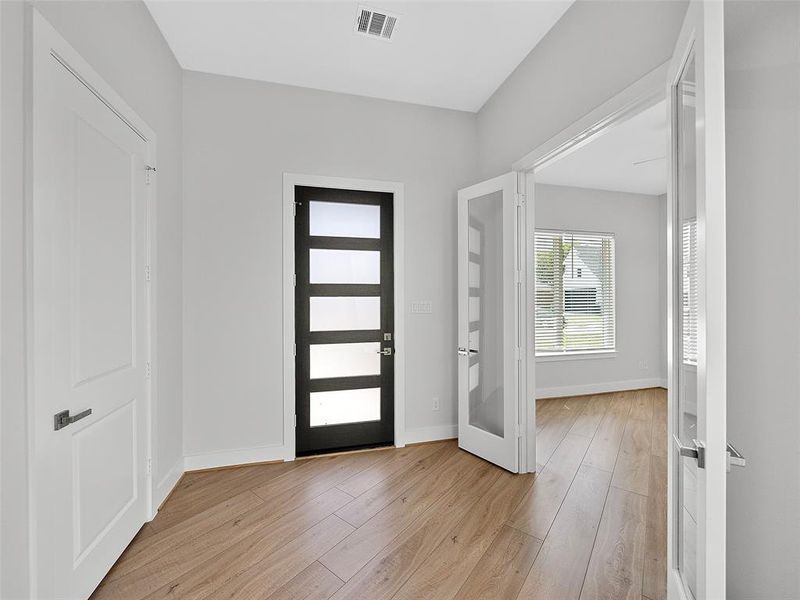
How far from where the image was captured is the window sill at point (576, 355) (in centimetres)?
553

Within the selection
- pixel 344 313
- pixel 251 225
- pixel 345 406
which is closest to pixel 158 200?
pixel 251 225

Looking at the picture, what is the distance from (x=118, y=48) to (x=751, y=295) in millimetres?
3049

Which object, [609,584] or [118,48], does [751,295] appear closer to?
[609,584]

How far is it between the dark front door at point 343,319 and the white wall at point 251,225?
0.60 feet

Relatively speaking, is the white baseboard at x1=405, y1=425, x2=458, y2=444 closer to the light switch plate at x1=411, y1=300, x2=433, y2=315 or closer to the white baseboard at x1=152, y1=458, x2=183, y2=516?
the light switch plate at x1=411, y1=300, x2=433, y2=315

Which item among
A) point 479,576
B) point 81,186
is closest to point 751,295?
point 479,576

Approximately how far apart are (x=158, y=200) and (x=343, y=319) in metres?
1.63

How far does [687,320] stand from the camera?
146 cm

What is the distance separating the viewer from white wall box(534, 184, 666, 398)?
5.65 m

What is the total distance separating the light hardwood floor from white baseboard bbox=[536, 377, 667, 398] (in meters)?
2.04

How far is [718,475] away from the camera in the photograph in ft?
3.45

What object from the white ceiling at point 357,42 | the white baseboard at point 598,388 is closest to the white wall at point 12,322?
the white ceiling at point 357,42

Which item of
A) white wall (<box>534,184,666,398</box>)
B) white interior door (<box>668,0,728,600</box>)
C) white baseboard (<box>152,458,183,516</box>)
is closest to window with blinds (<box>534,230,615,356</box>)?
white wall (<box>534,184,666,398</box>)

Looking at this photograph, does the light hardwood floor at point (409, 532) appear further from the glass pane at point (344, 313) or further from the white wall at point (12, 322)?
the glass pane at point (344, 313)
